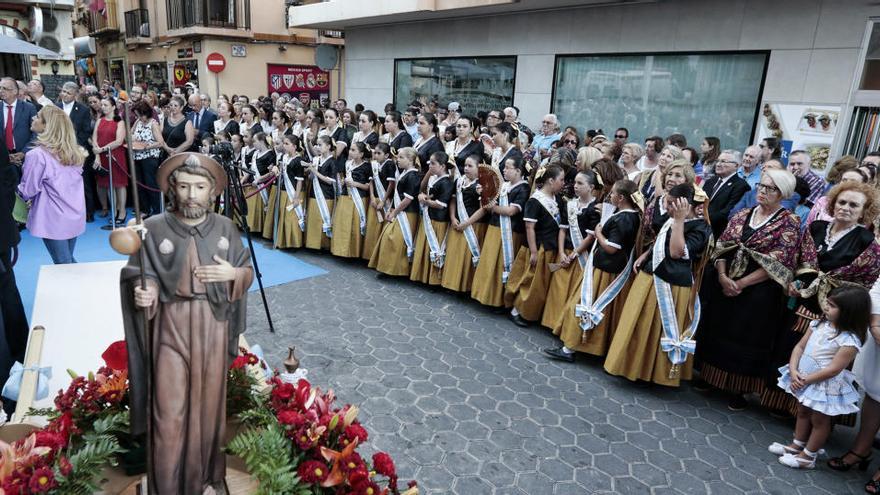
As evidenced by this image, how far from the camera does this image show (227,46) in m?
19.6

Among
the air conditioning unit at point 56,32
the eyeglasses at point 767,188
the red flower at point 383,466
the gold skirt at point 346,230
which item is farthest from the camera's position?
the air conditioning unit at point 56,32

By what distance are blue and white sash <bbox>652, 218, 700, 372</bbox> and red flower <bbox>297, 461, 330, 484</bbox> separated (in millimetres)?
3014

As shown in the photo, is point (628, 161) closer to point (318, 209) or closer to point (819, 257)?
point (819, 257)

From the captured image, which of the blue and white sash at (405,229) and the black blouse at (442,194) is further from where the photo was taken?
the blue and white sash at (405,229)

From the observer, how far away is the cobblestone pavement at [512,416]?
3.46 meters

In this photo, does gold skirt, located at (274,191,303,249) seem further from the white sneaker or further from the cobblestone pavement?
the white sneaker

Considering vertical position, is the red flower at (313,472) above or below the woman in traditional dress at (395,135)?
below

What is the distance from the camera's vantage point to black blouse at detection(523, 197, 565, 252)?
212 inches

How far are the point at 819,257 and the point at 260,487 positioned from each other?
3.81 m

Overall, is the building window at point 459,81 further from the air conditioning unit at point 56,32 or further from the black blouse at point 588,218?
the air conditioning unit at point 56,32

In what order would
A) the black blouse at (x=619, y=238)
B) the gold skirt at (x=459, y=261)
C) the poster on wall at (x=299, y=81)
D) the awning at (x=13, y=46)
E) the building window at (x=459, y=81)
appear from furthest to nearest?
the poster on wall at (x=299, y=81) → the building window at (x=459, y=81) → the gold skirt at (x=459, y=261) → the awning at (x=13, y=46) → the black blouse at (x=619, y=238)

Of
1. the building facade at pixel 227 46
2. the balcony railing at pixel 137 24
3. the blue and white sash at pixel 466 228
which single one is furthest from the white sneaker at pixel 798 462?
the balcony railing at pixel 137 24

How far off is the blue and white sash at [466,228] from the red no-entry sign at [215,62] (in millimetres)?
15705

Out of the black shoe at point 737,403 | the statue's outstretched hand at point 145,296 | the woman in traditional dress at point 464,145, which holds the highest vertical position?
the woman in traditional dress at point 464,145
